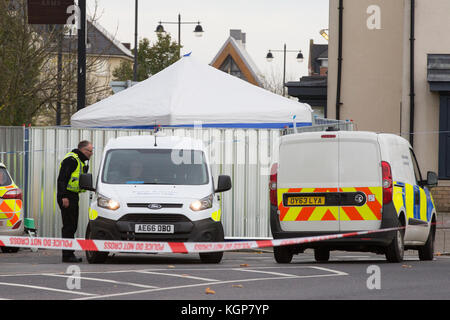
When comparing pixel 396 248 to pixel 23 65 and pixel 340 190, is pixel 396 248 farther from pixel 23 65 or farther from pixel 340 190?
pixel 23 65

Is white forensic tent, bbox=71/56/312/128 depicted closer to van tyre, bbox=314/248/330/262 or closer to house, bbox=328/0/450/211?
van tyre, bbox=314/248/330/262

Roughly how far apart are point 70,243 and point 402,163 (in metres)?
4.84

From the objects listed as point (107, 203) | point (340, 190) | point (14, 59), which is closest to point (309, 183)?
point (340, 190)

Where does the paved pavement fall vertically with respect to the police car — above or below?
below

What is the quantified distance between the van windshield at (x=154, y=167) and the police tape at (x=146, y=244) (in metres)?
1.88

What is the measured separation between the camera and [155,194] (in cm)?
1614

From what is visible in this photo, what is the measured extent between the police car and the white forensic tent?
14.2ft

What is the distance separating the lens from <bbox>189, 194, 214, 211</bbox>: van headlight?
16.1 meters

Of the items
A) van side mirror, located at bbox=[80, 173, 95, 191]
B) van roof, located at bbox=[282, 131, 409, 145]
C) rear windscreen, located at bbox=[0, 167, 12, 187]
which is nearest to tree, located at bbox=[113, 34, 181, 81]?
rear windscreen, located at bbox=[0, 167, 12, 187]

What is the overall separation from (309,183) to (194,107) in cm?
750

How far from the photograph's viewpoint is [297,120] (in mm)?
22719

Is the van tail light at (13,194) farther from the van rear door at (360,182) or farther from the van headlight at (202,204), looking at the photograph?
the van rear door at (360,182)

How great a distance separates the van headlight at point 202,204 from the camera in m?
16.1

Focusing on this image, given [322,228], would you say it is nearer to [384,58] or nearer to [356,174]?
[356,174]
